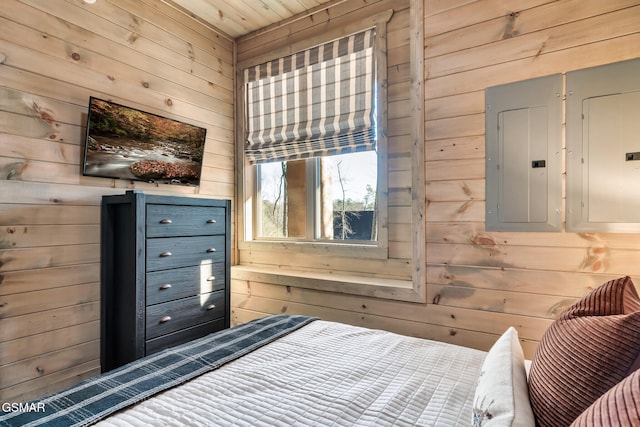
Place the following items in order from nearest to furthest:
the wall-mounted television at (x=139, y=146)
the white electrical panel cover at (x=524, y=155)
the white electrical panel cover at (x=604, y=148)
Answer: the white electrical panel cover at (x=604, y=148) → the white electrical panel cover at (x=524, y=155) → the wall-mounted television at (x=139, y=146)

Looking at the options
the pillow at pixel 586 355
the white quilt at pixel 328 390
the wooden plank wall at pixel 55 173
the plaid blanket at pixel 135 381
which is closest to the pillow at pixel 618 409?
the pillow at pixel 586 355

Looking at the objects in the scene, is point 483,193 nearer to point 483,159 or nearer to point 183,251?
point 483,159

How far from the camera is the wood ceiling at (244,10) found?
9.04 feet

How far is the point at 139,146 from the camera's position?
2479mm

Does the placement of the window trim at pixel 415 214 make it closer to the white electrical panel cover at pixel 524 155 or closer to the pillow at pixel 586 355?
the white electrical panel cover at pixel 524 155

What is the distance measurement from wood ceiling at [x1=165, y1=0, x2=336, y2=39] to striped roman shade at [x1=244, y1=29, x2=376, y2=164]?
34 centimetres

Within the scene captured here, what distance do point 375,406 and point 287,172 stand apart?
7.72 feet

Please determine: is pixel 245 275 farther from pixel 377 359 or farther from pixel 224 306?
pixel 377 359

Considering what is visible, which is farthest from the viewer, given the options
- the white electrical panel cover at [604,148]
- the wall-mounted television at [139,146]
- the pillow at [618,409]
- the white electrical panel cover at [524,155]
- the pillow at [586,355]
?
the wall-mounted television at [139,146]

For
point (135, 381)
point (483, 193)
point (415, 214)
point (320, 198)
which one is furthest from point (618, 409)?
point (320, 198)

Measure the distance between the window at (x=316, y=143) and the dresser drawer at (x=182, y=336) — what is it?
0.95 meters

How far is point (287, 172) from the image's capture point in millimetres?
3152

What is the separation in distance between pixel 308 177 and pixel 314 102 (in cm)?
62

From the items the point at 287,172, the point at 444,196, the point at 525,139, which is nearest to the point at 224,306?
the point at 287,172
